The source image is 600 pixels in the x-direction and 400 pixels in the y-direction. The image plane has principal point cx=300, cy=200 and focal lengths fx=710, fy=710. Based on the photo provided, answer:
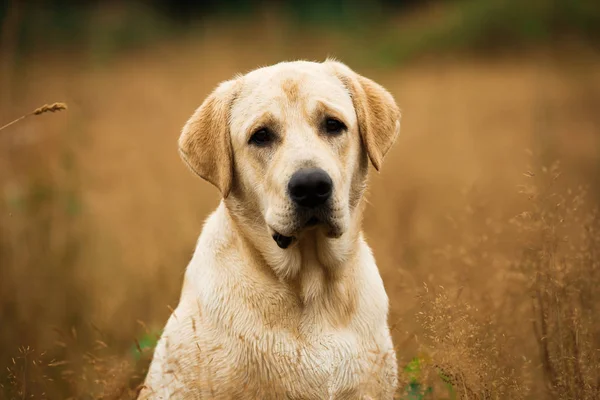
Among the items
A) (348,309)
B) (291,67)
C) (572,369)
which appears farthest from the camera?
(291,67)

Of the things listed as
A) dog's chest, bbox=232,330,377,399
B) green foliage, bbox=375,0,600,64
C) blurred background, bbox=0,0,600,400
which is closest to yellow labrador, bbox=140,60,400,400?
dog's chest, bbox=232,330,377,399

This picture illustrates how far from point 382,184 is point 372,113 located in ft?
14.6

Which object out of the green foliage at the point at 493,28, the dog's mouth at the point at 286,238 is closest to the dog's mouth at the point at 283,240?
the dog's mouth at the point at 286,238

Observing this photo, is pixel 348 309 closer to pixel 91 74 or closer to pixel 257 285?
pixel 257 285

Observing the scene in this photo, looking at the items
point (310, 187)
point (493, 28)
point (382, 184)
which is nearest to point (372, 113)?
→ point (310, 187)

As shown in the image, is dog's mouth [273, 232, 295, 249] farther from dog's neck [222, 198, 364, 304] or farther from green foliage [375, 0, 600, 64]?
green foliage [375, 0, 600, 64]

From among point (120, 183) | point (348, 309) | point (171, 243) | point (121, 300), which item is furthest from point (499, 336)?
point (120, 183)

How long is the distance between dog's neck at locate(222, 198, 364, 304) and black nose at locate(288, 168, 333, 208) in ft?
0.76

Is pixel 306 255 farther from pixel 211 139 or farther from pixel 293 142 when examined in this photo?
pixel 211 139

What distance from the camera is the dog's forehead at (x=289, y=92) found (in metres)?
3.41

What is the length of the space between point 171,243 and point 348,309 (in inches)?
150

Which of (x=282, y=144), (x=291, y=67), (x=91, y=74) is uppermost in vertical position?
(x=291, y=67)

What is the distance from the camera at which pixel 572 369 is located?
119 inches

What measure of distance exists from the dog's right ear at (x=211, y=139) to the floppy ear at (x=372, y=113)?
0.60 meters
